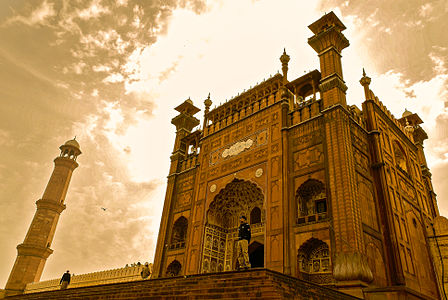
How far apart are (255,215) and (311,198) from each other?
3606 mm

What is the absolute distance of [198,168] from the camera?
20.5 meters

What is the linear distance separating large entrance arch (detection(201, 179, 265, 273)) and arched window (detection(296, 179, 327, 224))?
2335 mm

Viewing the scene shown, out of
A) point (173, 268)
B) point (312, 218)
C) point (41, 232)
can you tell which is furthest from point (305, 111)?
point (41, 232)

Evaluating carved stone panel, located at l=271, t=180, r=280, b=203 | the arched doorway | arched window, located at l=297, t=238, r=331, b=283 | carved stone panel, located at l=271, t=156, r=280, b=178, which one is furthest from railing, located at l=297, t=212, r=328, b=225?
the arched doorway

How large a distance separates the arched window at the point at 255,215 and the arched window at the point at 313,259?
416cm

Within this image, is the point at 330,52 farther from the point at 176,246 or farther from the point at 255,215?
the point at 176,246

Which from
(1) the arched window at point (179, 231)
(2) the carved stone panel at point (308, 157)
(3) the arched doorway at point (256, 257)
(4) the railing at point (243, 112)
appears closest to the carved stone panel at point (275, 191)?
(2) the carved stone panel at point (308, 157)

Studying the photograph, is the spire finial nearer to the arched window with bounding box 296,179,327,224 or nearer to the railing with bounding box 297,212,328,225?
the arched window with bounding box 296,179,327,224

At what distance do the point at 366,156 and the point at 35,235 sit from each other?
97.6 feet

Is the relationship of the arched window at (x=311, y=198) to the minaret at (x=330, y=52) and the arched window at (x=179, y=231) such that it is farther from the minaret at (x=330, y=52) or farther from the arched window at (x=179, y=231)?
the arched window at (x=179, y=231)

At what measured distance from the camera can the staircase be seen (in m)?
7.01

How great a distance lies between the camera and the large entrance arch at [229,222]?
17094 mm

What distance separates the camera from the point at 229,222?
18.8 meters

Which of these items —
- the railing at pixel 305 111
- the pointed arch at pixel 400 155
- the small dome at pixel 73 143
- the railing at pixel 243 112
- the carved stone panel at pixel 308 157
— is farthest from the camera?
the small dome at pixel 73 143
